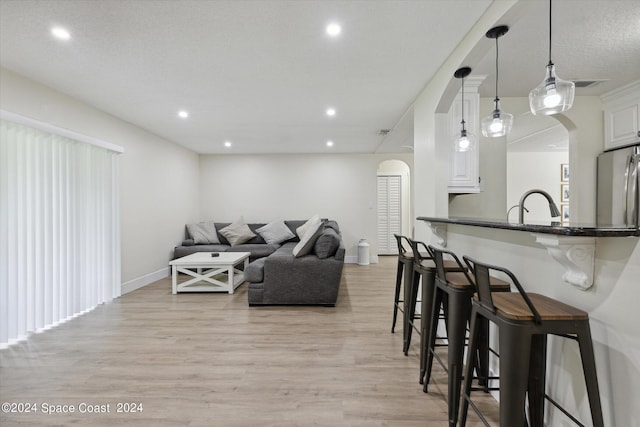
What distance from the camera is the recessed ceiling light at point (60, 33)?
1987mm

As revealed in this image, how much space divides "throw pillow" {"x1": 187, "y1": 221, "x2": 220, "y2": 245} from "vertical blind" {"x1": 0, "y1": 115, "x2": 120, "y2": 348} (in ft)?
6.13

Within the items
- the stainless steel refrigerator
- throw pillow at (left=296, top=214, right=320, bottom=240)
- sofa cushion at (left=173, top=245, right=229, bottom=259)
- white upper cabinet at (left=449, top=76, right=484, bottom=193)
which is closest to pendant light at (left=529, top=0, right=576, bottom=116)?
white upper cabinet at (left=449, top=76, right=484, bottom=193)

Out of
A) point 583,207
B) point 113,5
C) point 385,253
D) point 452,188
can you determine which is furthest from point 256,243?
point 583,207

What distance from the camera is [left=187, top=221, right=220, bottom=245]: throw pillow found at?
18.8 feet

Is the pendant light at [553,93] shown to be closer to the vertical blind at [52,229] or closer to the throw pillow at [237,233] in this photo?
the vertical blind at [52,229]

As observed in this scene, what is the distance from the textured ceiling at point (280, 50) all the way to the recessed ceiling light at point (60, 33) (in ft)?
0.15

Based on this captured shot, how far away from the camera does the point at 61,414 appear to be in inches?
67.1

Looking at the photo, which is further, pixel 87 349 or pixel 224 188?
pixel 224 188

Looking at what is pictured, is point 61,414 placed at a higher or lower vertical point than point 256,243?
lower

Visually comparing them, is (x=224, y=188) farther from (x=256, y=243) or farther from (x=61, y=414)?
(x=61, y=414)

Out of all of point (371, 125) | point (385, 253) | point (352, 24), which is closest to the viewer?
point (352, 24)

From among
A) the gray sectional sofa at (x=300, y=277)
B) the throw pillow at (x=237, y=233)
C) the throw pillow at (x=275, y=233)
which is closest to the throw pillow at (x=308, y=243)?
the gray sectional sofa at (x=300, y=277)

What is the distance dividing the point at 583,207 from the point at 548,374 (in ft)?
9.41

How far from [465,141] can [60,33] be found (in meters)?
3.09
